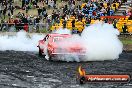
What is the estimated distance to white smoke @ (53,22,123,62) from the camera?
3259cm

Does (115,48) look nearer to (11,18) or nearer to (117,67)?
(117,67)

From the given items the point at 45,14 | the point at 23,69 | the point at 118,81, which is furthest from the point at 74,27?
the point at 118,81

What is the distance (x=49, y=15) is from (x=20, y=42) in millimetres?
6953

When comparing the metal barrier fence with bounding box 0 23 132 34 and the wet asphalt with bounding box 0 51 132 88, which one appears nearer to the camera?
the wet asphalt with bounding box 0 51 132 88

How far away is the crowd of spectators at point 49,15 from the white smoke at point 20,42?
1091 mm

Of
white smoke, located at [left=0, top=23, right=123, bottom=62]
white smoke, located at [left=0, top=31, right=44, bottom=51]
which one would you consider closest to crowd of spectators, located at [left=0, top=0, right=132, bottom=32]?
white smoke, located at [left=0, top=31, right=44, bottom=51]

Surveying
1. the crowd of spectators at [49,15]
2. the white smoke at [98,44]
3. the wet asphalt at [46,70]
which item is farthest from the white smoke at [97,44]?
the crowd of spectators at [49,15]

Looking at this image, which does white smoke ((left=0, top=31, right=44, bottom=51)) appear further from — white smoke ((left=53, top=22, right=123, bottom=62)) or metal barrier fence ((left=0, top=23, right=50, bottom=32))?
white smoke ((left=53, top=22, right=123, bottom=62))

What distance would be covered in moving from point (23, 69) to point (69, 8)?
68.7ft

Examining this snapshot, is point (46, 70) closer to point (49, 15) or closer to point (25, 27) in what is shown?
point (25, 27)

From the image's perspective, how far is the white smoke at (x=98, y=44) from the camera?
32.6 m

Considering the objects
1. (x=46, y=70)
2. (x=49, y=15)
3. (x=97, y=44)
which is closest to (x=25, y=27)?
(x=49, y=15)

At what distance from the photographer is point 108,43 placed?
112 feet

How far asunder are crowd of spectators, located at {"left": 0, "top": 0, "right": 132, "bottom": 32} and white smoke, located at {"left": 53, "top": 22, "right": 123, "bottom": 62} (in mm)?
6399
